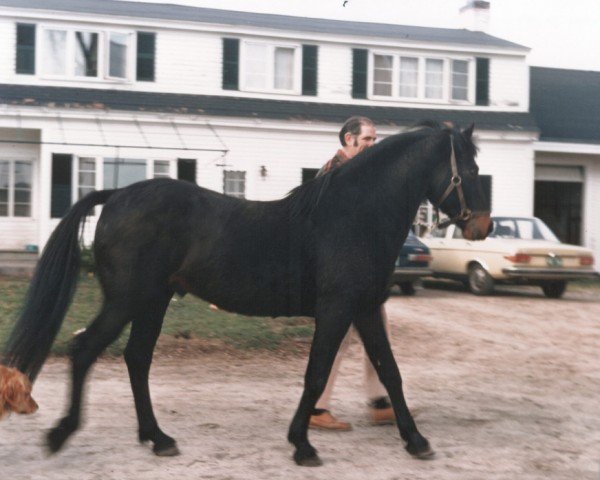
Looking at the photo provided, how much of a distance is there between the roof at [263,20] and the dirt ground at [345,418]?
52.1ft

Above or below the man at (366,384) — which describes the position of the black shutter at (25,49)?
above

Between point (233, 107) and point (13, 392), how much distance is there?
1955cm

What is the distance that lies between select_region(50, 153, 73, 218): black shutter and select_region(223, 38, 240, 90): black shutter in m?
4.91

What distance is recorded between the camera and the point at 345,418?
20.5 ft

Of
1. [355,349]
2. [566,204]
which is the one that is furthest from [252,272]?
[566,204]

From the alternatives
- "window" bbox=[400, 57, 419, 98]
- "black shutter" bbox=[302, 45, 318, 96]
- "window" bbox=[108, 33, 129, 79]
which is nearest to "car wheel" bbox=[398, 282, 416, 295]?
"black shutter" bbox=[302, 45, 318, 96]

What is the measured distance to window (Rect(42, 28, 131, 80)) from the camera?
22.8 m

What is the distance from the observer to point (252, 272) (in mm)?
5062

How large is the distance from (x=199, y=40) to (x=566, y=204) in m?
12.9

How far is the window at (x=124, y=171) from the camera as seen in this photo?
22.9m

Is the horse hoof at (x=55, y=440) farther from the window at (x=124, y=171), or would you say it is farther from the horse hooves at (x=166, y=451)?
the window at (x=124, y=171)

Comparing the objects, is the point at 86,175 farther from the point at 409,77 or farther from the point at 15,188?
the point at 409,77

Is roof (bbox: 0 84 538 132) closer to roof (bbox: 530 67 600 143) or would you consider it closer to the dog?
roof (bbox: 530 67 600 143)

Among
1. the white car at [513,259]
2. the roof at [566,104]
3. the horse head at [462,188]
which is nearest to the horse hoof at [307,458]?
the horse head at [462,188]
